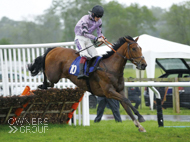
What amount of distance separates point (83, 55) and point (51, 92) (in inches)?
40.0

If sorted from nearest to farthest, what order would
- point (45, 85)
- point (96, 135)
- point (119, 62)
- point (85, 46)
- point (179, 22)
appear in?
point (96, 135)
point (119, 62)
point (85, 46)
point (45, 85)
point (179, 22)

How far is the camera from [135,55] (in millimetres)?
5434

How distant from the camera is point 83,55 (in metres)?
6.00

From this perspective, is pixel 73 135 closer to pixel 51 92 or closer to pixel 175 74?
pixel 51 92

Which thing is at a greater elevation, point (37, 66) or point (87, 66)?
point (87, 66)

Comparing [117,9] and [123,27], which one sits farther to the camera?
[117,9]

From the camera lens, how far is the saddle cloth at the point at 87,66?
5844 millimetres

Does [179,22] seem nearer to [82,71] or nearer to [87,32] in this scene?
[87,32]

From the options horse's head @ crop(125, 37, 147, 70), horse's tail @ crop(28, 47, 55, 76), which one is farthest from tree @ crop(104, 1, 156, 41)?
horse's head @ crop(125, 37, 147, 70)

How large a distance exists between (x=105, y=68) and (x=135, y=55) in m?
0.68

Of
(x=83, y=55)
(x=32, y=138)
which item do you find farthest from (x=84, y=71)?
(x=32, y=138)

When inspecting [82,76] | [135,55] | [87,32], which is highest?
[87,32]

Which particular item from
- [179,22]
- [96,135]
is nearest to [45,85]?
[96,135]

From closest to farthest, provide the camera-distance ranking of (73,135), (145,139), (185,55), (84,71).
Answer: (145,139) → (73,135) → (84,71) → (185,55)
